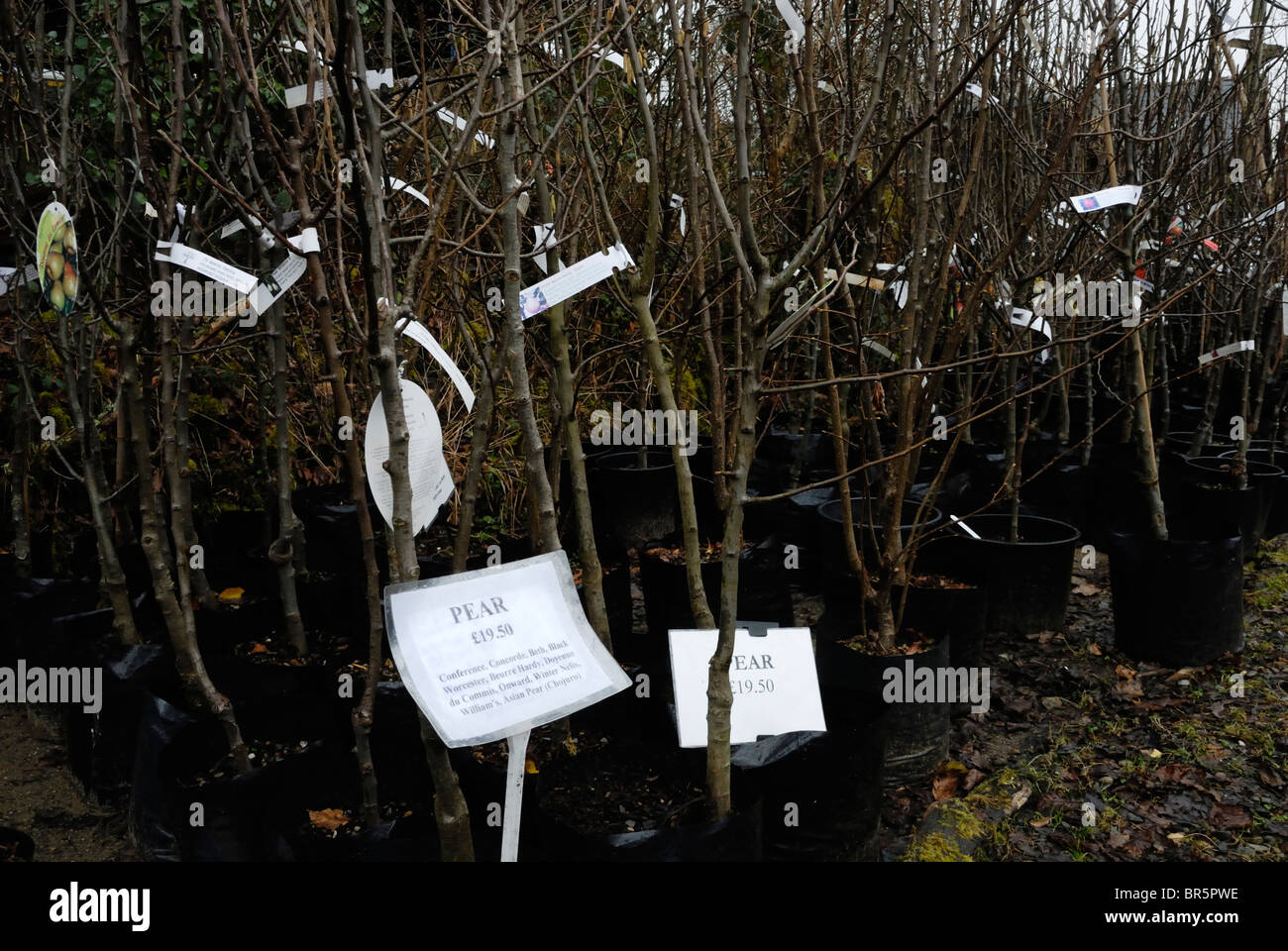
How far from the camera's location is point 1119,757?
8.95 feet

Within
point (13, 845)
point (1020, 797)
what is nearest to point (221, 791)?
point (13, 845)

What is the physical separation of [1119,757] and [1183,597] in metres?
0.74

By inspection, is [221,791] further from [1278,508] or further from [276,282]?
[1278,508]

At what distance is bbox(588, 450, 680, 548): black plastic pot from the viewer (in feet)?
15.4

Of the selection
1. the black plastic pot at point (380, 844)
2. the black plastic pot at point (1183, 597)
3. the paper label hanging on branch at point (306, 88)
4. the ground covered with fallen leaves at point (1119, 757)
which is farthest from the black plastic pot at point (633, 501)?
the paper label hanging on branch at point (306, 88)

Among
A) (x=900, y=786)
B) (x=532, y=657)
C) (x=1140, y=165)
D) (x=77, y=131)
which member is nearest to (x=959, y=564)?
(x=900, y=786)

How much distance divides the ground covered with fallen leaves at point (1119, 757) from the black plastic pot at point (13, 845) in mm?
1763

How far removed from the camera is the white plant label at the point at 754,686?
6.82ft

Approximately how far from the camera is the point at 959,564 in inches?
131

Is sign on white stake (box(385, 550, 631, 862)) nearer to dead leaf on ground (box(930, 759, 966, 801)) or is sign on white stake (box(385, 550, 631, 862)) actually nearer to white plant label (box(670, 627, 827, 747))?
white plant label (box(670, 627, 827, 747))

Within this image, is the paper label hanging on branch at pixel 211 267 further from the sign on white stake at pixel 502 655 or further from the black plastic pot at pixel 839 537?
the black plastic pot at pixel 839 537

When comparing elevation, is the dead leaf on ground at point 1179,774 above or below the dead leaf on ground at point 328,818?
below

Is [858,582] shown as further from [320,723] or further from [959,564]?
[320,723]

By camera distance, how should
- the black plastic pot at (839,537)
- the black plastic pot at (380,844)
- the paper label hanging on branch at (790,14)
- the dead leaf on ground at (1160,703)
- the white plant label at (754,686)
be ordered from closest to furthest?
the paper label hanging on branch at (790,14)
the black plastic pot at (380,844)
the white plant label at (754,686)
the dead leaf on ground at (1160,703)
the black plastic pot at (839,537)
